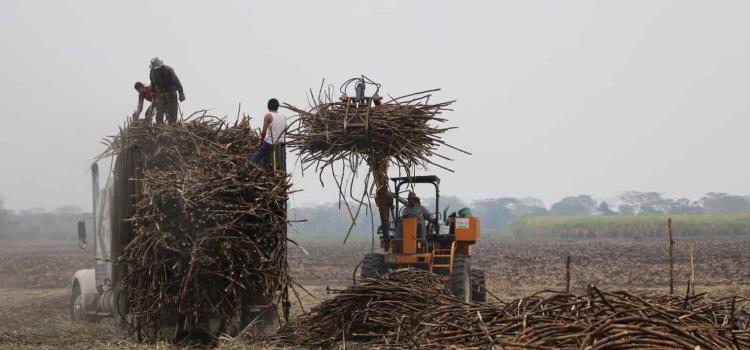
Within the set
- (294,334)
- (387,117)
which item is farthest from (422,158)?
(294,334)

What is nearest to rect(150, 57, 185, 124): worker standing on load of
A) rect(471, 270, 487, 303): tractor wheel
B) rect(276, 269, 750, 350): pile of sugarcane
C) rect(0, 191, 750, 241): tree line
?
rect(276, 269, 750, 350): pile of sugarcane

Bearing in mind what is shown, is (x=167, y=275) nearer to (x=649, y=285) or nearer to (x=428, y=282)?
(x=428, y=282)

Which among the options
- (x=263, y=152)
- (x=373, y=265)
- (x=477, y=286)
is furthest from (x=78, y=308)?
(x=477, y=286)

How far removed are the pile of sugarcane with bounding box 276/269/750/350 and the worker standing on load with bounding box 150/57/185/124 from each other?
460cm

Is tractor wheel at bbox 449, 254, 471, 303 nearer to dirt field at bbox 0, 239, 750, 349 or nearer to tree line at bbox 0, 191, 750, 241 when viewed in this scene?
dirt field at bbox 0, 239, 750, 349

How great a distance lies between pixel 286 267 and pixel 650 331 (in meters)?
5.86

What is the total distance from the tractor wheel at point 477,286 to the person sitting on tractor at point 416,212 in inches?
52.9

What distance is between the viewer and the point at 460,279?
12.6 meters

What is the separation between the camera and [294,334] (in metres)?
9.91

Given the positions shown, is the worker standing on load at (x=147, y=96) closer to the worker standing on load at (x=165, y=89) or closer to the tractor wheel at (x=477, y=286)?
the worker standing on load at (x=165, y=89)

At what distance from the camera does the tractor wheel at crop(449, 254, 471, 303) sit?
491 inches

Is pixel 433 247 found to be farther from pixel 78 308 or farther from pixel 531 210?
pixel 531 210

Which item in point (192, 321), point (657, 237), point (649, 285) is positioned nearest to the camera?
point (192, 321)

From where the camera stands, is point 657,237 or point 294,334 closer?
point 294,334
